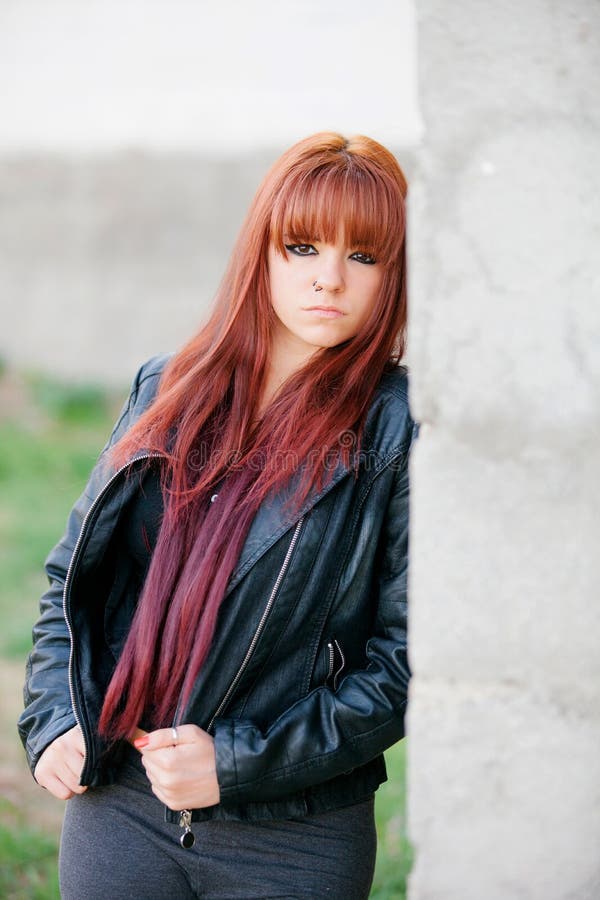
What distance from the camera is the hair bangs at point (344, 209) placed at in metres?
1.78

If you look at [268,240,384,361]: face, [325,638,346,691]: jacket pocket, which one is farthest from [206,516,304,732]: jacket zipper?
[268,240,384,361]: face

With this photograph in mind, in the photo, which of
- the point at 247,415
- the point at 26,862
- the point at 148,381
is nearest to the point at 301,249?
the point at 247,415

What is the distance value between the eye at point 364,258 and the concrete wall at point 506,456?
0.60m

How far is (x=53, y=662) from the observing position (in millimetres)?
1952

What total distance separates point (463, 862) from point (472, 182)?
913 mm

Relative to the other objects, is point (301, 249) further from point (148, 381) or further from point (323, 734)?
point (323, 734)

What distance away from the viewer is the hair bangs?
178 cm

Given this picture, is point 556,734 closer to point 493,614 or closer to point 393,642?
point 493,614

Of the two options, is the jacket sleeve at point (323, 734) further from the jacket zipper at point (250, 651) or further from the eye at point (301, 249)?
the eye at point (301, 249)

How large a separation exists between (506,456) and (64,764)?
1.12 meters

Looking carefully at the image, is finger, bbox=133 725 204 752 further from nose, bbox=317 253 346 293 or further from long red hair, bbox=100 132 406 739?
nose, bbox=317 253 346 293

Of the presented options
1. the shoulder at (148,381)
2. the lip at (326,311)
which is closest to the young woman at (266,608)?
the lip at (326,311)

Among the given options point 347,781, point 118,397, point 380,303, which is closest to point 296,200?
point 380,303

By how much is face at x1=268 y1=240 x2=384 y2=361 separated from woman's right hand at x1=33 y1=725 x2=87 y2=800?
905 mm
